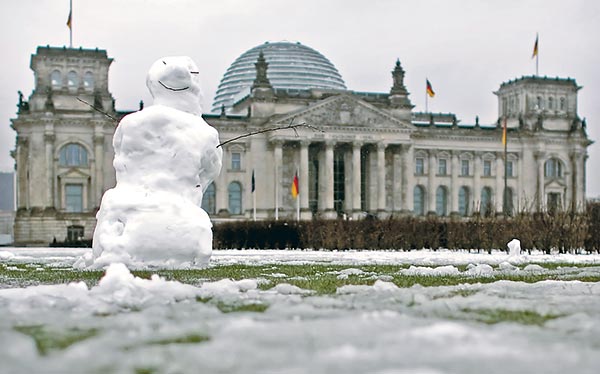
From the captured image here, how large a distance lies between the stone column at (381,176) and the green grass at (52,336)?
230 ft

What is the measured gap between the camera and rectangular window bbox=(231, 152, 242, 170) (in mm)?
75875

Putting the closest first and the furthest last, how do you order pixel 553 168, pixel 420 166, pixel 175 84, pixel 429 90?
pixel 175 84, pixel 429 90, pixel 420 166, pixel 553 168

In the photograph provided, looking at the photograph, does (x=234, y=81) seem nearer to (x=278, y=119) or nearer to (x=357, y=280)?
(x=278, y=119)

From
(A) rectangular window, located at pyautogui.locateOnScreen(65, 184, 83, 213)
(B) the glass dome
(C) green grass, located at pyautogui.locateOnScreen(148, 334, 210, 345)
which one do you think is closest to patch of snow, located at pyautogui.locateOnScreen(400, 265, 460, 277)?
(C) green grass, located at pyautogui.locateOnScreen(148, 334, 210, 345)

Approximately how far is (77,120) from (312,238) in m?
40.4

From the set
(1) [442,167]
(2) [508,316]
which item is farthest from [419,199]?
(2) [508,316]

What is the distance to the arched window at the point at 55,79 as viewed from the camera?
70000mm

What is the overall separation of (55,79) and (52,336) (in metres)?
68.2

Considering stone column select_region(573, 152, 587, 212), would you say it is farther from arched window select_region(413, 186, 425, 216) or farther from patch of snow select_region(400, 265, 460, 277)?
patch of snow select_region(400, 265, 460, 277)

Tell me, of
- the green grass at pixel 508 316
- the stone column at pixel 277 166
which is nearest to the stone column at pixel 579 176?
the stone column at pixel 277 166

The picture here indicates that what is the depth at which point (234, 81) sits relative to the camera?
3558 inches

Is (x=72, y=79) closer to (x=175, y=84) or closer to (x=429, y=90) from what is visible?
(x=429, y=90)

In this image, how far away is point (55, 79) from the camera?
70.1 meters

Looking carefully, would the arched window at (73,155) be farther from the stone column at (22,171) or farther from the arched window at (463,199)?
the arched window at (463,199)
